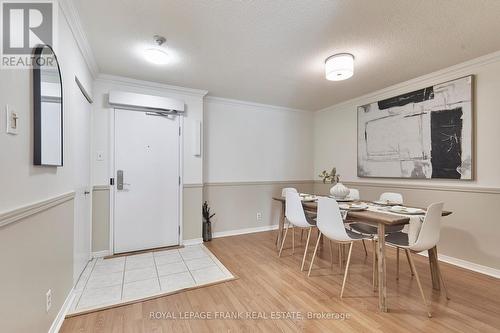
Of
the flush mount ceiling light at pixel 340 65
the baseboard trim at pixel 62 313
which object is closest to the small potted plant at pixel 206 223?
the baseboard trim at pixel 62 313

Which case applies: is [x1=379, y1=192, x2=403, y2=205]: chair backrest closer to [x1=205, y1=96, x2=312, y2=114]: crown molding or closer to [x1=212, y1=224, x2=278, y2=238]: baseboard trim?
[x1=212, y1=224, x2=278, y2=238]: baseboard trim

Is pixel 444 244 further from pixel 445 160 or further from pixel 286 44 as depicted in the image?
pixel 286 44

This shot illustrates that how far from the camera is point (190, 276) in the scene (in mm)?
2455

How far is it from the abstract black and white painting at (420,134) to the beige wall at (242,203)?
1.66 metres

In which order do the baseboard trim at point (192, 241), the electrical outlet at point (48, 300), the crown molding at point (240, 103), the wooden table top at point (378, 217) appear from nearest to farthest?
the electrical outlet at point (48, 300)
the wooden table top at point (378, 217)
the baseboard trim at point (192, 241)
the crown molding at point (240, 103)

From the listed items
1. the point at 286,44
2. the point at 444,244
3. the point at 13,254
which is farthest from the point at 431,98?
the point at 13,254

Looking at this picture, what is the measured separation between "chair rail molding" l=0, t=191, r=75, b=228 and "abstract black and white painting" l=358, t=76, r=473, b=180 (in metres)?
3.88

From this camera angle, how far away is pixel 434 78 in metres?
2.93

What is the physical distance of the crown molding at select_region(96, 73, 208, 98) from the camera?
3.04 metres

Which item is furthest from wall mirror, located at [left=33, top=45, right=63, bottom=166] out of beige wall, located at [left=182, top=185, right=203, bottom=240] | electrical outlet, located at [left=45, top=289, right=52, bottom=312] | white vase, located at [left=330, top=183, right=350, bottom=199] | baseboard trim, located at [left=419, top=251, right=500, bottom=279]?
baseboard trim, located at [left=419, top=251, right=500, bottom=279]

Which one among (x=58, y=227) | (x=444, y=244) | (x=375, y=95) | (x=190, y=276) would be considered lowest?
(x=190, y=276)

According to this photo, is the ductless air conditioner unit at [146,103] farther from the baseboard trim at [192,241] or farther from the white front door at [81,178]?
the baseboard trim at [192,241]

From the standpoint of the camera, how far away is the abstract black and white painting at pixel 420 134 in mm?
2691

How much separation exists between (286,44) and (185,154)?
6.84 ft
